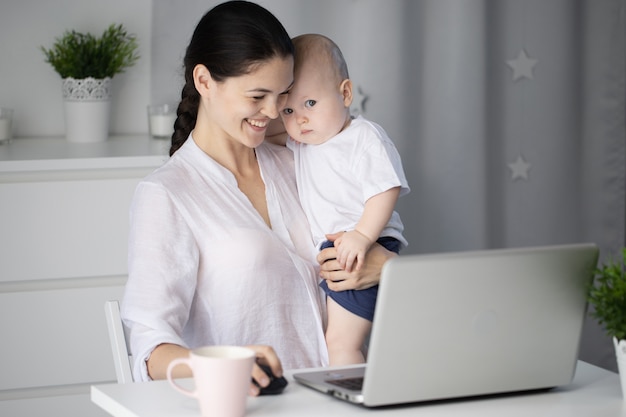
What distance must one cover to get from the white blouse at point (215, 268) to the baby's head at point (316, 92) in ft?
0.44

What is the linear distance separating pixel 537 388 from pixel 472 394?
112 millimetres

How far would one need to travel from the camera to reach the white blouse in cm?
170

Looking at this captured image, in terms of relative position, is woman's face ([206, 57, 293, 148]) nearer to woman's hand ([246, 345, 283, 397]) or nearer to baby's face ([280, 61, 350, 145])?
baby's face ([280, 61, 350, 145])

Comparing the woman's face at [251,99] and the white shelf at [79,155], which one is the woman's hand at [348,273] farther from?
the white shelf at [79,155]

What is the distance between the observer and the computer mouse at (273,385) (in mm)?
1334

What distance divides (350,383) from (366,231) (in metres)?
0.55

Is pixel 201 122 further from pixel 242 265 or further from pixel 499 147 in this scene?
pixel 499 147

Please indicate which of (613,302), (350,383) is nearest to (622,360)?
(613,302)

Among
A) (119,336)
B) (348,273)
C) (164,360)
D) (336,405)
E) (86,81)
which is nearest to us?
(336,405)

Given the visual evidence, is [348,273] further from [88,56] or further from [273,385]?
[88,56]

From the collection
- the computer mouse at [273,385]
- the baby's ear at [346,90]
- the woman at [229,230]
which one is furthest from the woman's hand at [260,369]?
the baby's ear at [346,90]

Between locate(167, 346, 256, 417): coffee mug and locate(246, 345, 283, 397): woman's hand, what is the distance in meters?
0.09

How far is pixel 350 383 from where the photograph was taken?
1356 mm

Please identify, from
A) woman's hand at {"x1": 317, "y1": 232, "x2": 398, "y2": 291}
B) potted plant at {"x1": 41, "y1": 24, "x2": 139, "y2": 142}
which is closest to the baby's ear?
woman's hand at {"x1": 317, "y1": 232, "x2": 398, "y2": 291}
